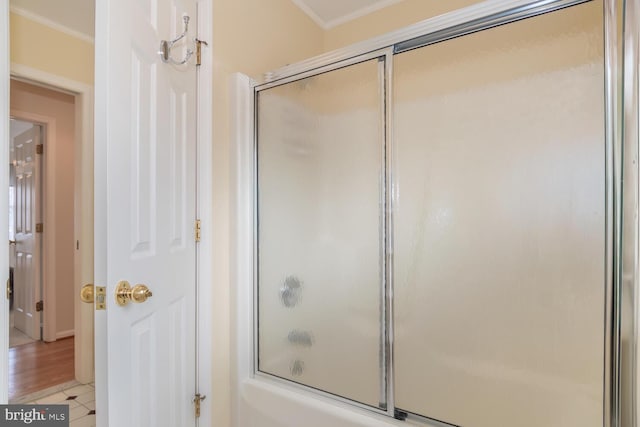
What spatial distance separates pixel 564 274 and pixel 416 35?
3.41 ft

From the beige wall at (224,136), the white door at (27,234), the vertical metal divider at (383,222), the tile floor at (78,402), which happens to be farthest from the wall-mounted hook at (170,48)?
the white door at (27,234)

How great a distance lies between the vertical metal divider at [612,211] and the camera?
0.95 metres

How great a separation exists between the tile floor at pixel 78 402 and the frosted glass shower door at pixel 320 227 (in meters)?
1.23

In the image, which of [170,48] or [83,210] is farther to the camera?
[83,210]

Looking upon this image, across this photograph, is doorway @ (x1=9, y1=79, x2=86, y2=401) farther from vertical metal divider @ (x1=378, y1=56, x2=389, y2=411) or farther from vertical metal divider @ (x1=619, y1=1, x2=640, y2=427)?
vertical metal divider @ (x1=619, y1=1, x2=640, y2=427)

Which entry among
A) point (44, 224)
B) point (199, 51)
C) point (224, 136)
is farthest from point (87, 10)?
point (44, 224)

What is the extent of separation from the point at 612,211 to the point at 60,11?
284 cm

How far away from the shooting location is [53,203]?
111 inches

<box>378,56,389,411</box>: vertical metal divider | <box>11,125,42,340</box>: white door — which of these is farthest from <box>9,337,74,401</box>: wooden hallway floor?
<box>378,56,389,411</box>: vertical metal divider

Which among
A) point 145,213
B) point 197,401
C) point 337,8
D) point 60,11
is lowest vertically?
point 197,401

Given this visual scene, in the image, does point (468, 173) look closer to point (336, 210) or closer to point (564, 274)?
point (564, 274)

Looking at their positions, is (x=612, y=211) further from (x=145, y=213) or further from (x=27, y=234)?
(x=27, y=234)

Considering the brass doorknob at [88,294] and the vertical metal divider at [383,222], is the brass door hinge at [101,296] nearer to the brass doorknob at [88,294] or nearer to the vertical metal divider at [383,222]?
the brass doorknob at [88,294]

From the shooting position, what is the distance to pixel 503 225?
4.20 feet
